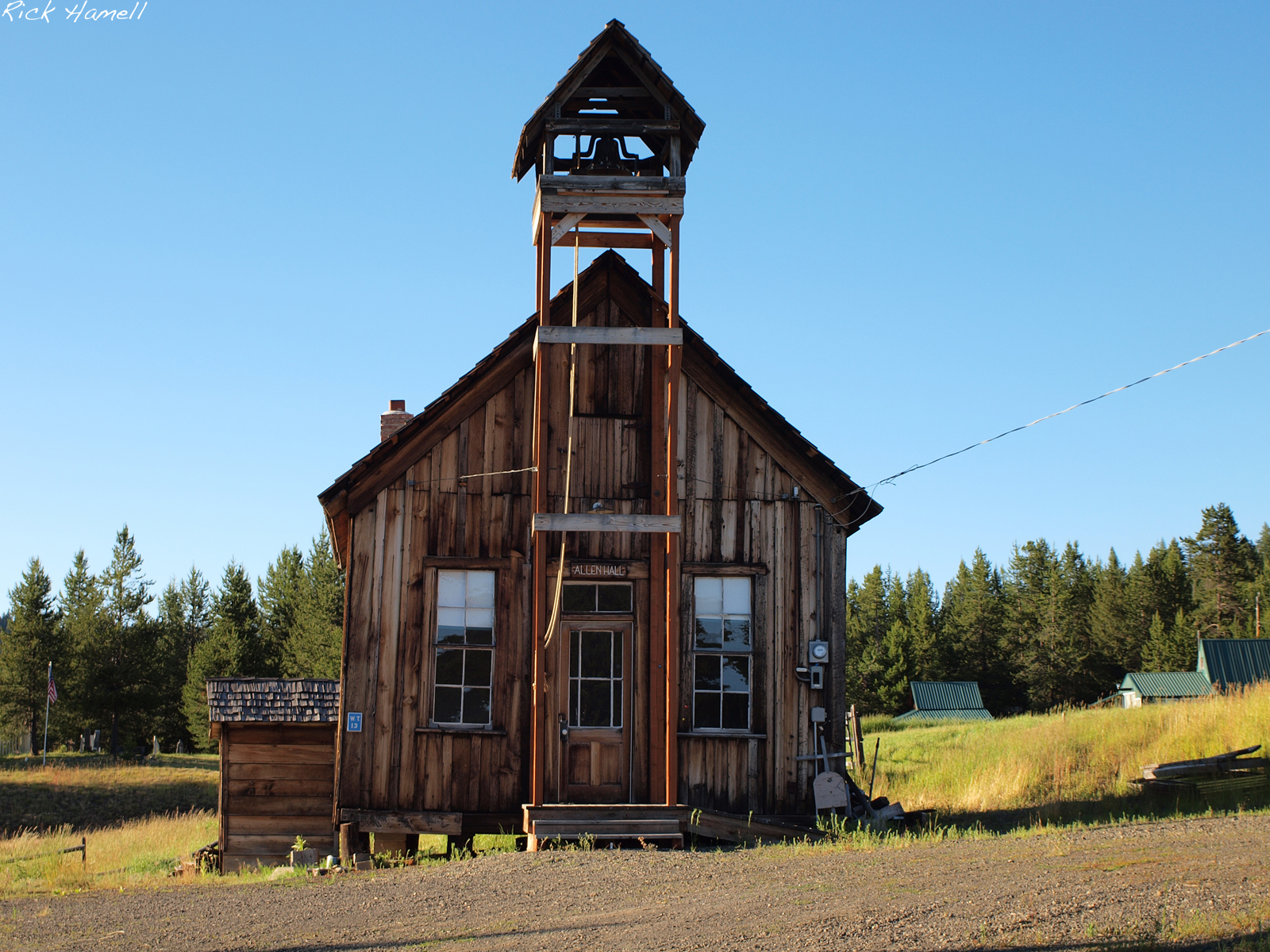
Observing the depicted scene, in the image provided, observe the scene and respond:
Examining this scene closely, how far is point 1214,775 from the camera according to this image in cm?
1608

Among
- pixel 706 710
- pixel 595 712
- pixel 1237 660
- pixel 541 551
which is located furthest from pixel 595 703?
pixel 1237 660

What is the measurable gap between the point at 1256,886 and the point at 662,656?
6551 mm

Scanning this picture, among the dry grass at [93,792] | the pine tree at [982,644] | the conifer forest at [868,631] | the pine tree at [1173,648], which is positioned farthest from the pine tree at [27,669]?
the pine tree at [1173,648]

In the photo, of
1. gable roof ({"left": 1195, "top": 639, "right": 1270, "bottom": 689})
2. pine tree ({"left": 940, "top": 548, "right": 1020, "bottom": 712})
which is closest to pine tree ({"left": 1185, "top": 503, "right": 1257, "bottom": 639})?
pine tree ({"left": 940, "top": 548, "right": 1020, "bottom": 712})

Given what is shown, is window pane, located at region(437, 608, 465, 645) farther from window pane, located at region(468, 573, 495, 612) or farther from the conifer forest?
the conifer forest

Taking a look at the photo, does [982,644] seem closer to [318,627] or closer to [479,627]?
[318,627]

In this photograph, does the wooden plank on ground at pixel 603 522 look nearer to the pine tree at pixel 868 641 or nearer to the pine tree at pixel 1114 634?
the pine tree at pixel 868 641

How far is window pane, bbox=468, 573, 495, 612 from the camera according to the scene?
13.8 metres

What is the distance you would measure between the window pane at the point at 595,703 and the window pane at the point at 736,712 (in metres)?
1.43

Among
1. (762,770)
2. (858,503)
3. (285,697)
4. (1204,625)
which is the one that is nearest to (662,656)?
(762,770)

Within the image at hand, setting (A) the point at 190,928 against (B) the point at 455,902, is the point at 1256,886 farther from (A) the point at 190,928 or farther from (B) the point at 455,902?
(A) the point at 190,928

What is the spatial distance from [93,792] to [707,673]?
27.7 metres

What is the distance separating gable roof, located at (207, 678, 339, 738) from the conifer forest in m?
40.0

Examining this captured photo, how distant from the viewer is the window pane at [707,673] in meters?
13.9
